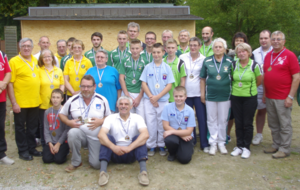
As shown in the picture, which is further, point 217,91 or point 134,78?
point 134,78

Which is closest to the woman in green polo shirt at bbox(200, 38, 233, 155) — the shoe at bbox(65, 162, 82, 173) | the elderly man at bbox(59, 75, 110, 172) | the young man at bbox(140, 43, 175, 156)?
the young man at bbox(140, 43, 175, 156)

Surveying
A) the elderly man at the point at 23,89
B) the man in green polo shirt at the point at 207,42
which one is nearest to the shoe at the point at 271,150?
the man in green polo shirt at the point at 207,42

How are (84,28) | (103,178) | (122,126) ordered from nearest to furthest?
(103,178)
(122,126)
(84,28)

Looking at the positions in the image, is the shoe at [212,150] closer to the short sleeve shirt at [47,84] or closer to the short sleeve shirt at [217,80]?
Result: the short sleeve shirt at [217,80]

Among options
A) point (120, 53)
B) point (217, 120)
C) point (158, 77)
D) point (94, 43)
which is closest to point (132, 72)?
point (158, 77)

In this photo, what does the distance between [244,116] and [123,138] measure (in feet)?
7.83

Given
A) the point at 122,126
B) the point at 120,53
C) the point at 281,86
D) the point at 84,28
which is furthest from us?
the point at 84,28

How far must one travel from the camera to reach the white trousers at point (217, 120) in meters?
5.14

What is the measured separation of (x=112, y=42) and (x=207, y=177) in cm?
1091

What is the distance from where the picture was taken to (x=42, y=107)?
5180 millimetres

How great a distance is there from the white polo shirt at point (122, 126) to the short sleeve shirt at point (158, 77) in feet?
2.95

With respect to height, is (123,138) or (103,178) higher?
(123,138)

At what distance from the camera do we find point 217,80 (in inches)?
198

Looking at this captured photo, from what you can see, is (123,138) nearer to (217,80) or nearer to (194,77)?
(194,77)
